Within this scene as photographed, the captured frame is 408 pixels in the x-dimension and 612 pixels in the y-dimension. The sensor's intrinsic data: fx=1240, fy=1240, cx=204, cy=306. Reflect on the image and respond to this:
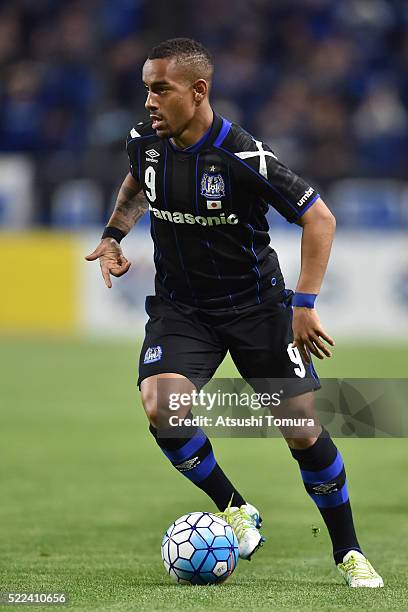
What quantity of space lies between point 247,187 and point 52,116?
14.8 metres

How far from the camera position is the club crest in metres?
5.00

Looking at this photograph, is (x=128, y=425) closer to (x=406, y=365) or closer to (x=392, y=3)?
(x=406, y=365)

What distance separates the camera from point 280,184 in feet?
16.1

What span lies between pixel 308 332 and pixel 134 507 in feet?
8.62

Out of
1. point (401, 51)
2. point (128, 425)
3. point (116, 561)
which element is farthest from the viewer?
point (401, 51)

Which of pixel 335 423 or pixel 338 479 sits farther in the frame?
pixel 335 423

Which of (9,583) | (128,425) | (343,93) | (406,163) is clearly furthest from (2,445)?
(343,93)

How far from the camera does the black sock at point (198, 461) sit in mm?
5223

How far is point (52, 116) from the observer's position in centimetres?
1931

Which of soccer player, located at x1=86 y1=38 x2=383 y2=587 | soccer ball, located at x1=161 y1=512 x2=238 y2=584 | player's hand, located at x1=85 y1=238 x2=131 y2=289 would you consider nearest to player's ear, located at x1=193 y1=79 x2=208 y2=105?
soccer player, located at x1=86 y1=38 x2=383 y2=587

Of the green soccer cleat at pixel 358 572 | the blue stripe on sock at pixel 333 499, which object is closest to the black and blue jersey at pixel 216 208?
the blue stripe on sock at pixel 333 499

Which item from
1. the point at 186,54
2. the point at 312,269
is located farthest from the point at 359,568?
the point at 186,54

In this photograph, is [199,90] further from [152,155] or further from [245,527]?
[245,527]

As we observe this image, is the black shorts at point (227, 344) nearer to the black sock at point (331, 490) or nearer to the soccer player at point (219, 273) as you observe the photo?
the soccer player at point (219, 273)
